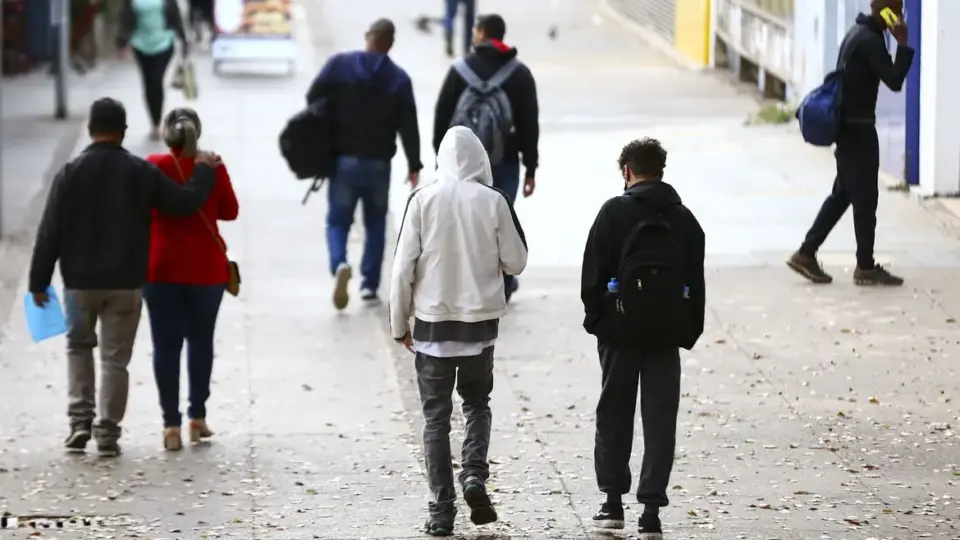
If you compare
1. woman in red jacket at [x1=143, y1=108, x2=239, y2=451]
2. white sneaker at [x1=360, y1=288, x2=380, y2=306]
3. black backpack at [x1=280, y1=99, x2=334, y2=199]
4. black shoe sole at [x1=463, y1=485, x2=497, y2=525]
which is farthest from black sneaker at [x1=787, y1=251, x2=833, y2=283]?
black shoe sole at [x1=463, y1=485, x2=497, y2=525]

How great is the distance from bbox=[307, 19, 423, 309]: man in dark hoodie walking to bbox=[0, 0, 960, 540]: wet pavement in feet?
2.38

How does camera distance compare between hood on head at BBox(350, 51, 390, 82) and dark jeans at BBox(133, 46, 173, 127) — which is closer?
hood on head at BBox(350, 51, 390, 82)

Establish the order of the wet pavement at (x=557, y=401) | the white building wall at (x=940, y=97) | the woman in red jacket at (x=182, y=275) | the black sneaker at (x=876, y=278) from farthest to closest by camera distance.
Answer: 1. the white building wall at (x=940, y=97)
2. the black sneaker at (x=876, y=278)
3. the woman in red jacket at (x=182, y=275)
4. the wet pavement at (x=557, y=401)

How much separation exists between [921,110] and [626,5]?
14148 millimetres

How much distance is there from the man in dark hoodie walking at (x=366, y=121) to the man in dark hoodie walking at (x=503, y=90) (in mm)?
270

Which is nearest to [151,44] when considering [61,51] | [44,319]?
[61,51]

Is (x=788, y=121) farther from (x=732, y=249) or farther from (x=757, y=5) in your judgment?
(x=732, y=249)

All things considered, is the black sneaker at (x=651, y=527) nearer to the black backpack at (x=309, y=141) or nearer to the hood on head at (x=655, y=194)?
the hood on head at (x=655, y=194)

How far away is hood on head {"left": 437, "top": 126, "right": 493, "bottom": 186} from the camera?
7.02m

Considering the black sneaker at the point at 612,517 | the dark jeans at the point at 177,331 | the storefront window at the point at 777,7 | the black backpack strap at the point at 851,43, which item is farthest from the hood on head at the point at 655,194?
the storefront window at the point at 777,7

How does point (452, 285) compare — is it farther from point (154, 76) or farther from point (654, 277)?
point (154, 76)

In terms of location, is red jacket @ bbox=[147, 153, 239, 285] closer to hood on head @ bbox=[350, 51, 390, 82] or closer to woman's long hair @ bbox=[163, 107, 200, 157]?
woman's long hair @ bbox=[163, 107, 200, 157]

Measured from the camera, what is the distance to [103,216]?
825 cm

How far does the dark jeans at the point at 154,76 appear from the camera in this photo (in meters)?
18.1
